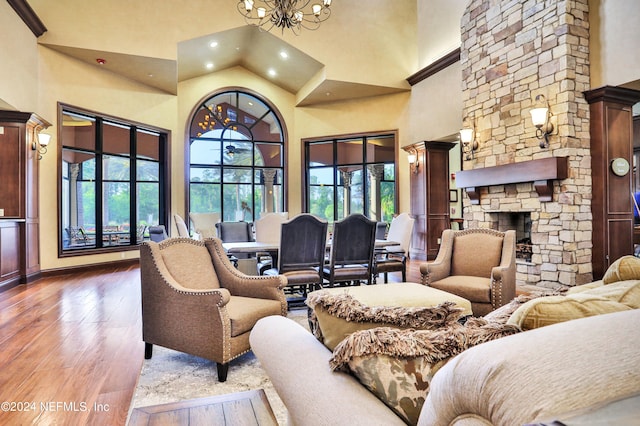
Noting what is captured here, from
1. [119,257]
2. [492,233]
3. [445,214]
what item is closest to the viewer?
[492,233]

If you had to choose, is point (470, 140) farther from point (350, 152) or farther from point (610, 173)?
point (350, 152)

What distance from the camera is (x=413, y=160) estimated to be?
8.77m

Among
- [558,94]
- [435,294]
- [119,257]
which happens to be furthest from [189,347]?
[119,257]

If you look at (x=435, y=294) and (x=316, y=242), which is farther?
(x=316, y=242)

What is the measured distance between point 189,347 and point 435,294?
5.91ft

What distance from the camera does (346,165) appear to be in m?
10.1

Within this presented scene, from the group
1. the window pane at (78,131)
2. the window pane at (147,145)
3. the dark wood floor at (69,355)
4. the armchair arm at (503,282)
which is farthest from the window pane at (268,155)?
the armchair arm at (503,282)

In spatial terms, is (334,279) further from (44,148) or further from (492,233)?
(44,148)

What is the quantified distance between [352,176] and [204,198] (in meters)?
3.95

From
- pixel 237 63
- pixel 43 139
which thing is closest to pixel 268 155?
pixel 237 63

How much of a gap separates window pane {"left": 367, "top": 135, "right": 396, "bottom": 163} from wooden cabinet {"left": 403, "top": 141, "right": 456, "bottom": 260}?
3.01 ft

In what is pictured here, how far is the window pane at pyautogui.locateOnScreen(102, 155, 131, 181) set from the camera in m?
7.80

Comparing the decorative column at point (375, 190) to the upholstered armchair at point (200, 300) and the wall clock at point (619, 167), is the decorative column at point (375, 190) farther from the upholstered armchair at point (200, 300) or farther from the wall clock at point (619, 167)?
the upholstered armchair at point (200, 300)

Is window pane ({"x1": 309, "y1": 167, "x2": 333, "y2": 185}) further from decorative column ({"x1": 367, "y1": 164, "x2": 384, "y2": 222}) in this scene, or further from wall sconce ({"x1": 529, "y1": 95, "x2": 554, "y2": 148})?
wall sconce ({"x1": 529, "y1": 95, "x2": 554, "y2": 148})
